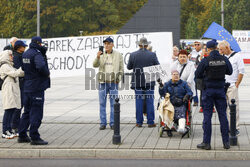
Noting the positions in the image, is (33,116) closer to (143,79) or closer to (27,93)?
Result: (27,93)

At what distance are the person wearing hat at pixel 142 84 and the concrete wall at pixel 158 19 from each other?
20734mm

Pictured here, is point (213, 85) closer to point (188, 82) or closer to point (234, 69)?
point (234, 69)

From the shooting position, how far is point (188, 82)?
1141cm

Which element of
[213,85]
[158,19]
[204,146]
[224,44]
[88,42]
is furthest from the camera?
[158,19]

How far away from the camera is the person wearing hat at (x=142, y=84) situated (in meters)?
11.5

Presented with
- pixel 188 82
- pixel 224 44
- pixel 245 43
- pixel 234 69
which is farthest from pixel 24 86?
pixel 245 43

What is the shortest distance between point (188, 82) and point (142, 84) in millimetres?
974

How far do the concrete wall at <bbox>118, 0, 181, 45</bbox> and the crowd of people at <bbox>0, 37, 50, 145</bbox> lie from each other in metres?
22.4

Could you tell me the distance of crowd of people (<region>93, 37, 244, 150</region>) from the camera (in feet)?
29.8

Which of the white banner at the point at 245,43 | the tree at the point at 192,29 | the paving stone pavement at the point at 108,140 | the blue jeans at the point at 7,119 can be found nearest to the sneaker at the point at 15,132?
the blue jeans at the point at 7,119

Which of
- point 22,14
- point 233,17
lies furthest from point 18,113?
point 233,17

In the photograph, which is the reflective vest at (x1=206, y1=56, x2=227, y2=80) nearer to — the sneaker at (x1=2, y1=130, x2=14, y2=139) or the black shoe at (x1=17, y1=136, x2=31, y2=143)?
the black shoe at (x1=17, y1=136, x2=31, y2=143)

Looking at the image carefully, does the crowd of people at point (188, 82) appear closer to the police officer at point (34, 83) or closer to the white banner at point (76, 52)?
the police officer at point (34, 83)

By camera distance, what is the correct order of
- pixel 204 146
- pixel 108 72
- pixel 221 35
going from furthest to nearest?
1. pixel 108 72
2. pixel 221 35
3. pixel 204 146
